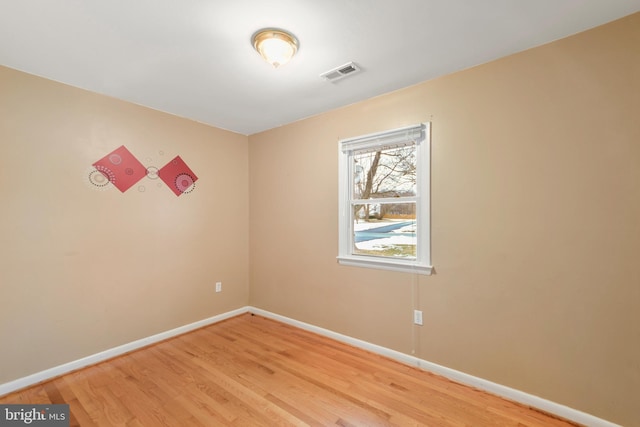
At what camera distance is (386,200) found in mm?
2770

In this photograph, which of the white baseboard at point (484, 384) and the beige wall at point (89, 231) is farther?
the beige wall at point (89, 231)

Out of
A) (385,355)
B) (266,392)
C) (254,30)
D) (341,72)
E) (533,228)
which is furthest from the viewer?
(385,355)

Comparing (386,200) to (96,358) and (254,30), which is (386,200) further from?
(96,358)

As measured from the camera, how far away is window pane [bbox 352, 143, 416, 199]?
2641mm

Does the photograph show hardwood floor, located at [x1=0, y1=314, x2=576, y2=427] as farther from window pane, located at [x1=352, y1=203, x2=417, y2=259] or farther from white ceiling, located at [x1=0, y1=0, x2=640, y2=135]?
white ceiling, located at [x1=0, y1=0, x2=640, y2=135]

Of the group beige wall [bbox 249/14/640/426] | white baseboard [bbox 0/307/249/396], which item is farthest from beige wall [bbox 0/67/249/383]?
beige wall [bbox 249/14/640/426]

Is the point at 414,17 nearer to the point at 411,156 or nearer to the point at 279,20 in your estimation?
the point at 279,20

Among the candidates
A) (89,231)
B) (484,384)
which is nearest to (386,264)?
(484,384)

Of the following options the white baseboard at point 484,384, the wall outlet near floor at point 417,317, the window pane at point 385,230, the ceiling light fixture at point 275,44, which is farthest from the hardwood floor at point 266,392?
the ceiling light fixture at point 275,44

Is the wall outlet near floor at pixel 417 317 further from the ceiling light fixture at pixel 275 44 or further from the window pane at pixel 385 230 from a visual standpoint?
the ceiling light fixture at pixel 275 44

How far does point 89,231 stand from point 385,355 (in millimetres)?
2997

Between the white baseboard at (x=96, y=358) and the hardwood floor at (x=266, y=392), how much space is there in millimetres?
Answer: 77

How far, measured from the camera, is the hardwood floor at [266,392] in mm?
1857

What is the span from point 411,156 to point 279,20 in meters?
1.59
